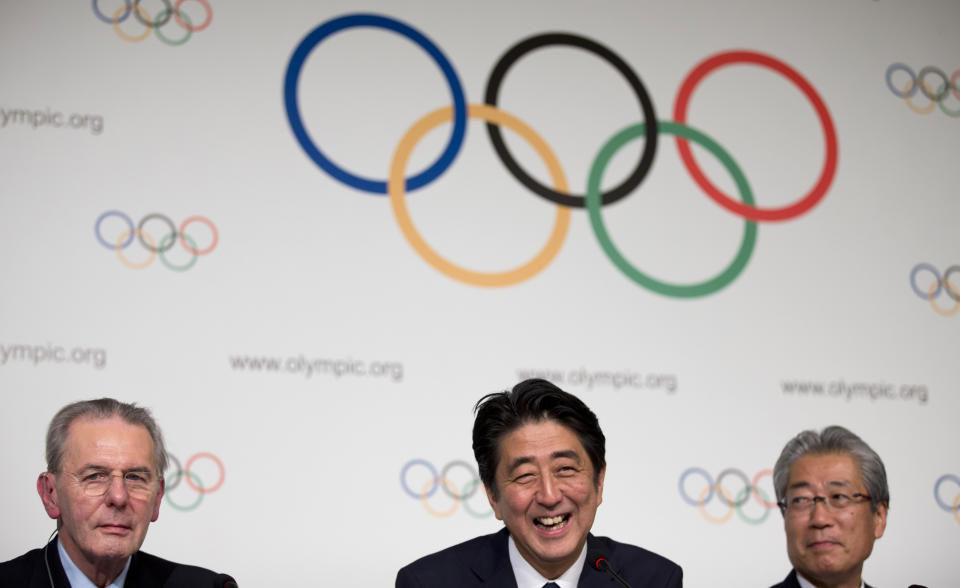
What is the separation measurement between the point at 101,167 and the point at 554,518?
6.33 ft

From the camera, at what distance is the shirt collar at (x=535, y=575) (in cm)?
282

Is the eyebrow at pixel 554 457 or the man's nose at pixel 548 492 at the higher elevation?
the eyebrow at pixel 554 457

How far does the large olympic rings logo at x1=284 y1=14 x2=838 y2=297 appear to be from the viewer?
3.89 m

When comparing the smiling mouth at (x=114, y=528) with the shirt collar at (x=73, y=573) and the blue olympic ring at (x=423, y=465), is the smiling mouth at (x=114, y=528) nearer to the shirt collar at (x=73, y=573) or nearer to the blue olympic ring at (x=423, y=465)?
the shirt collar at (x=73, y=573)

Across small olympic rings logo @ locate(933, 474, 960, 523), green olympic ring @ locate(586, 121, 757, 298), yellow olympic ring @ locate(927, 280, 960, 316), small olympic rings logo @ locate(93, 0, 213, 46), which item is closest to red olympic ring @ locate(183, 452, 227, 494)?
small olympic rings logo @ locate(93, 0, 213, 46)

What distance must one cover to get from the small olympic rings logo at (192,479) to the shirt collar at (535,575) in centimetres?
112

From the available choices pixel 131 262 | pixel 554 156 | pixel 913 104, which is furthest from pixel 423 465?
pixel 913 104

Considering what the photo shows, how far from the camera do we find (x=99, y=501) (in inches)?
101

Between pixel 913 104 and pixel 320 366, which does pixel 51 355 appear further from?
pixel 913 104

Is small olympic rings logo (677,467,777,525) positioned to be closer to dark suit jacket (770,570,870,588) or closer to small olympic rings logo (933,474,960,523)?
small olympic rings logo (933,474,960,523)

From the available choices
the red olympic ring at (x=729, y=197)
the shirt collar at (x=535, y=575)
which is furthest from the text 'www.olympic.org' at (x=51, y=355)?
the red olympic ring at (x=729, y=197)

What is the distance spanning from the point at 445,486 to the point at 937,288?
2.31m

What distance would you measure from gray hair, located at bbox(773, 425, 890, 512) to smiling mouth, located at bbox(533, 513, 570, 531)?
85 centimetres

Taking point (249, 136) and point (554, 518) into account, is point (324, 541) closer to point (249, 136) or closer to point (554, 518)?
point (554, 518)
